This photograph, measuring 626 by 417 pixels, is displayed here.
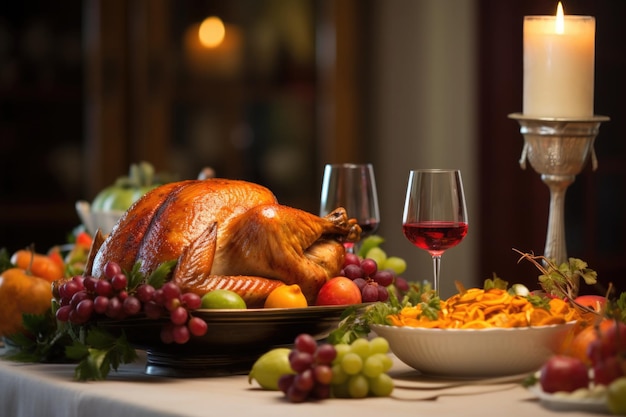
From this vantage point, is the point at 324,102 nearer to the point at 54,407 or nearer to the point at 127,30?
the point at 127,30

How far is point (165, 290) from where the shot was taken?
1220 mm

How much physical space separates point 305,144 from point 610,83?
49.1 inches

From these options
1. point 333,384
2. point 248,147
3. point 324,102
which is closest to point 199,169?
point 248,147

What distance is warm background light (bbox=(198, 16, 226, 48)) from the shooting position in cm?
410

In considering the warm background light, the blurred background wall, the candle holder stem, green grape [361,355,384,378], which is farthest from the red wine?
the warm background light

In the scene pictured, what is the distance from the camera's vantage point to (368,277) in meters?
1.51

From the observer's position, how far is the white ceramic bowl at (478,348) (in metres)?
1.17

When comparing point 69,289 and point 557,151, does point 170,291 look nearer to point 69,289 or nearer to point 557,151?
point 69,289

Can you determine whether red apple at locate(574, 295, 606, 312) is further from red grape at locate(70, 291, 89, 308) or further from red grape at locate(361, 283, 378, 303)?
red grape at locate(70, 291, 89, 308)

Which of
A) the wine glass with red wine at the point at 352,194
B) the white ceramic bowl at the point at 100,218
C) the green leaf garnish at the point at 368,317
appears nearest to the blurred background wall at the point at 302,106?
the white ceramic bowl at the point at 100,218

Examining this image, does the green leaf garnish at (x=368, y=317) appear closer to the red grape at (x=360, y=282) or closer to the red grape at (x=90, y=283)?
the red grape at (x=360, y=282)

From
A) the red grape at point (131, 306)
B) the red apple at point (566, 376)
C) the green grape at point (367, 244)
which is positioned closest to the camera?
the red apple at point (566, 376)

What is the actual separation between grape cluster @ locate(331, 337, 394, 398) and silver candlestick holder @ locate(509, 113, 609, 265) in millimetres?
505

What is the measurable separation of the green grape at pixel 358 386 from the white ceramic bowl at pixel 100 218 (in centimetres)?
99
